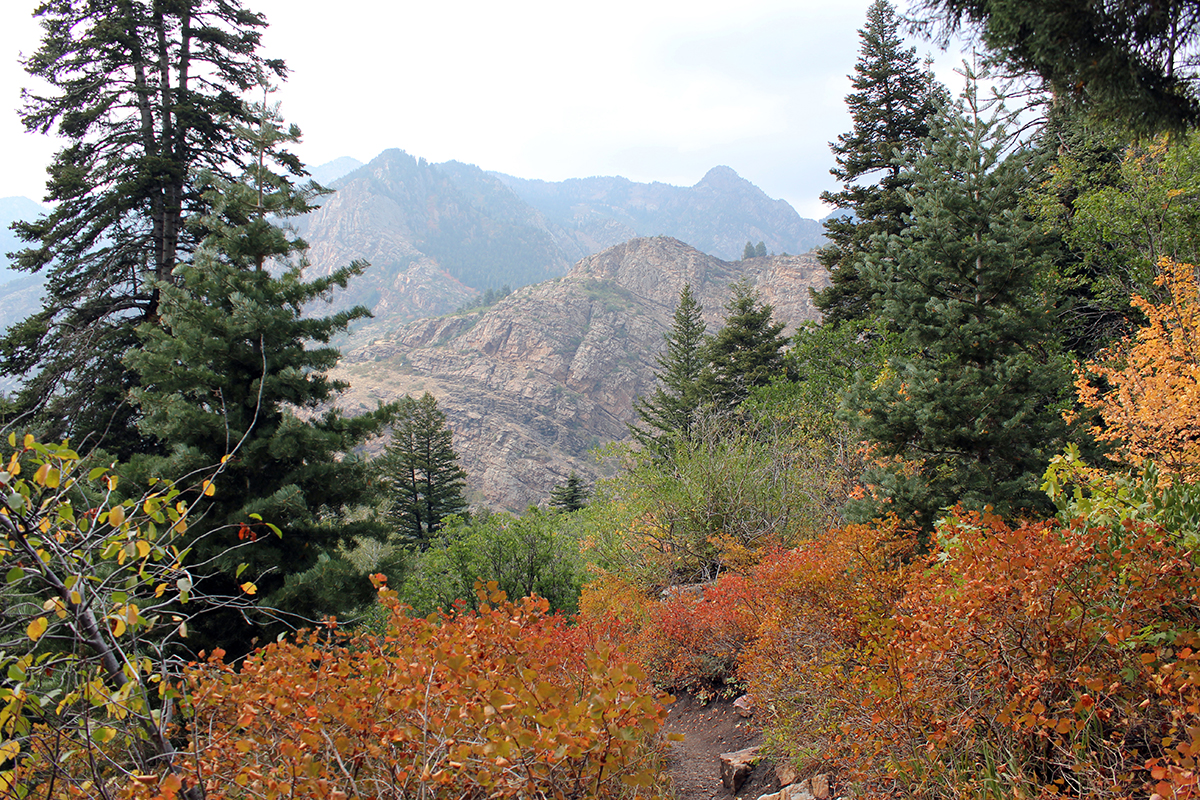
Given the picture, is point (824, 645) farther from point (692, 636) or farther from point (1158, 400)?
point (1158, 400)

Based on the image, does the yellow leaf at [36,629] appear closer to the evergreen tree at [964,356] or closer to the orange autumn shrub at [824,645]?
the orange autumn shrub at [824,645]

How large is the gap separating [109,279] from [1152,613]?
14.5 meters

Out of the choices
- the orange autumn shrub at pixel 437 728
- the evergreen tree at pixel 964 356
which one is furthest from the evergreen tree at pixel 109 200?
the evergreen tree at pixel 964 356

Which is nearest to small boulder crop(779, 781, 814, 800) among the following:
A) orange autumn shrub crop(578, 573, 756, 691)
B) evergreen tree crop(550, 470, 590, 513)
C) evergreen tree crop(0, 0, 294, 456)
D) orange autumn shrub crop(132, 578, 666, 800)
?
orange autumn shrub crop(132, 578, 666, 800)

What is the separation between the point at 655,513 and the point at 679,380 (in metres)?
18.7

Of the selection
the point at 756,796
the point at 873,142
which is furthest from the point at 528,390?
the point at 756,796

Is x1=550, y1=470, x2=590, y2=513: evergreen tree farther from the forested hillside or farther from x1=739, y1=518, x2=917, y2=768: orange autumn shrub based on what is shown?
x1=739, y1=518, x2=917, y2=768: orange autumn shrub

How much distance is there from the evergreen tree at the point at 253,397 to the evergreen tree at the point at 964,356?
8850mm

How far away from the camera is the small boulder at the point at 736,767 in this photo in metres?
5.70

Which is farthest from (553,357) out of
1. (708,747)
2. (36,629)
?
(36,629)

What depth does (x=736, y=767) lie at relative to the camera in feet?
18.9

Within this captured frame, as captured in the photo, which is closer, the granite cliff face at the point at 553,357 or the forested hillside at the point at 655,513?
the forested hillside at the point at 655,513

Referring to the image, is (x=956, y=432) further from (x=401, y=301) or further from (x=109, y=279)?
(x=401, y=301)

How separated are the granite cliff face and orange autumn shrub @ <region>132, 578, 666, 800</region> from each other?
261 ft
